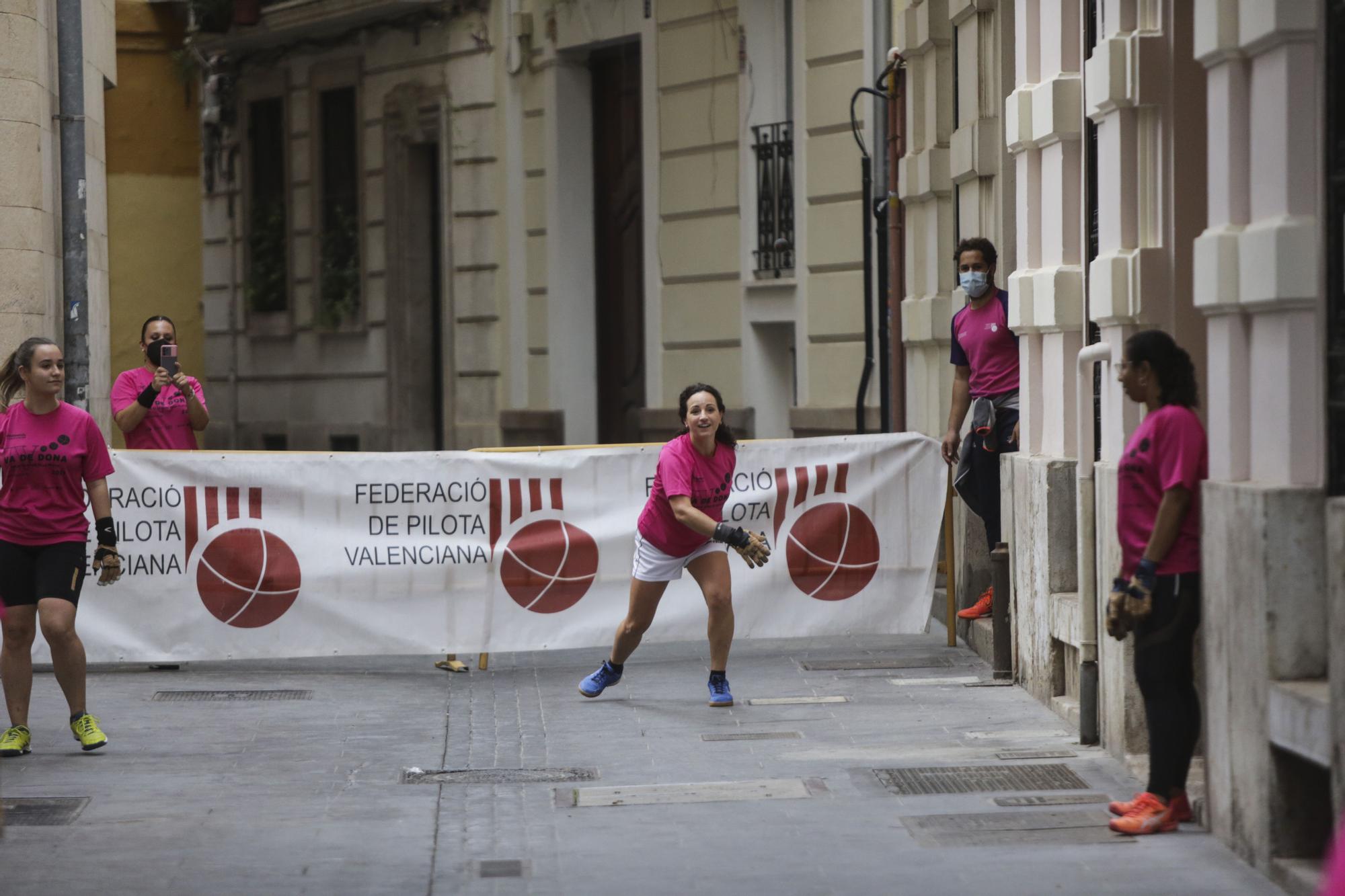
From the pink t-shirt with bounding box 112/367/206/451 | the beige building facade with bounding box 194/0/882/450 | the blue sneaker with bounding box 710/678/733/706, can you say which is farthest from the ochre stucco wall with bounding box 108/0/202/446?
the blue sneaker with bounding box 710/678/733/706

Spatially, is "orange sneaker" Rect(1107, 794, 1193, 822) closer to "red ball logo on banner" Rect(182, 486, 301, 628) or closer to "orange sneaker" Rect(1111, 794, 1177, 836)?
"orange sneaker" Rect(1111, 794, 1177, 836)

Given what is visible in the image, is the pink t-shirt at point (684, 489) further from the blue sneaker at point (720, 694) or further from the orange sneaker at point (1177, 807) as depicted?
the orange sneaker at point (1177, 807)

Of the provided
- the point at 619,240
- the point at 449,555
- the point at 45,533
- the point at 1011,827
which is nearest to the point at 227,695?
the point at 449,555

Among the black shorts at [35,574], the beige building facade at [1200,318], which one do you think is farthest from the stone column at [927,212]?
the black shorts at [35,574]

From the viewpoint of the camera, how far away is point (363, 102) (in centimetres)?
2566

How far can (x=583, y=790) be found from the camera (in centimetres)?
827

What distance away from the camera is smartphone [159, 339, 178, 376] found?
1196 cm

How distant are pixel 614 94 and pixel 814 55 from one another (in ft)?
14.1

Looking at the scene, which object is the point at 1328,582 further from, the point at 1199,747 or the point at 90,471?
the point at 90,471

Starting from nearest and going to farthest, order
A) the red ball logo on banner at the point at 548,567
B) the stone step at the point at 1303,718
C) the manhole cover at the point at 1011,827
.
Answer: the stone step at the point at 1303,718, the manhole cover at the point at 1011,827, the red ball logo on banner at the point at 548,567

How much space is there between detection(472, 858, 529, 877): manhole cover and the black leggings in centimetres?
218

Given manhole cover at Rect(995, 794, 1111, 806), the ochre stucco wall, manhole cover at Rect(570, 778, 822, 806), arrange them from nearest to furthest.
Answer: manhole cover at Rect(995, 794, 1111, 806) < manhole cover at Rect(570, 778, 822, 806) < the ochre stucco wall

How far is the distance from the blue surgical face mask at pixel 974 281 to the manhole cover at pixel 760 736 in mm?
3142

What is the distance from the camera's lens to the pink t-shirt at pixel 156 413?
12.2m
